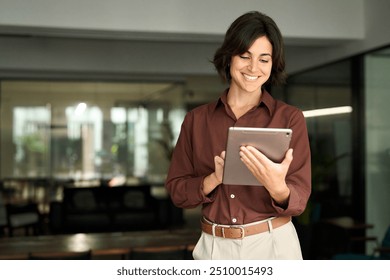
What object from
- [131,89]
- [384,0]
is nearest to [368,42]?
[384,0]

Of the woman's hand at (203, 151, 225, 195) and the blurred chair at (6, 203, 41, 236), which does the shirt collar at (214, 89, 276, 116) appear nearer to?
the woman's hand at (203, 151, 225, 195)

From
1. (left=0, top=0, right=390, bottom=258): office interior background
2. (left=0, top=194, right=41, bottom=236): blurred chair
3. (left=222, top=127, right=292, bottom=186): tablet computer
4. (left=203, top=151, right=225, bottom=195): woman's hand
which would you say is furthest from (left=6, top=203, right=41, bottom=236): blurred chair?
(left=222, top=127, right=292, bottom=186): tablet computer

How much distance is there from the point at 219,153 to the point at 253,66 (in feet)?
1.00

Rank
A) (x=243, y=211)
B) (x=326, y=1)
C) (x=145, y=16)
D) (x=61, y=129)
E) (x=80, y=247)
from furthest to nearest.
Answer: (x=61, y=129) < (x=326, y=1) < (x=145, y=16) < (x=80, y=247) < (x=243, y=211)

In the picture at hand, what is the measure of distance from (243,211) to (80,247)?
3315mm

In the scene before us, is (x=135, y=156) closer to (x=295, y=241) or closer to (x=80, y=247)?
(x=80, y=247)

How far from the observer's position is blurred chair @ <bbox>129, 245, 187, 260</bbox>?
451cm

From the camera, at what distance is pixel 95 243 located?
5148 mm

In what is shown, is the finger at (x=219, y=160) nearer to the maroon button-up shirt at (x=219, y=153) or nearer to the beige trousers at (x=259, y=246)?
the maroon button-up shirt at (x=219, y=153)

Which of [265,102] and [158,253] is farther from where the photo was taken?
[158,253]

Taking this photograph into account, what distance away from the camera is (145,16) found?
17.4 feet

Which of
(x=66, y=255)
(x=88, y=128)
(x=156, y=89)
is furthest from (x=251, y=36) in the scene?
(x=88, y=128)

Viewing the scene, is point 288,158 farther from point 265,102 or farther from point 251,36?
point 251,36

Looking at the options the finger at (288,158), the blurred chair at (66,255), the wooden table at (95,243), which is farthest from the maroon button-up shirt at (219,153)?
the wooden table at (95,243)
